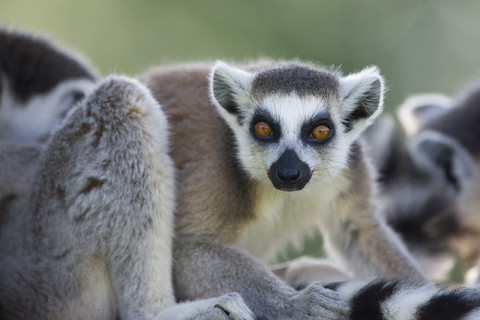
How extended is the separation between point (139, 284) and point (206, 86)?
1.43 meters

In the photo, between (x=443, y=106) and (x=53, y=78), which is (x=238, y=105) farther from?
(x=443, y=106)

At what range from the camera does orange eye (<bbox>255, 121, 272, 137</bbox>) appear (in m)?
4.09

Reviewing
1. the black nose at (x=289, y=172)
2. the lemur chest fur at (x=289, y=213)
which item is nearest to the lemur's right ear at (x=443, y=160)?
the lemur chest fur at (x=289, y=213)

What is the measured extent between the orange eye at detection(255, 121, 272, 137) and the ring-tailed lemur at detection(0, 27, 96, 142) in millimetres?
2323

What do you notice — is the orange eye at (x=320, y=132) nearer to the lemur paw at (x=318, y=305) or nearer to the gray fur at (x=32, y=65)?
the lemur paw at (x=318, y=305)

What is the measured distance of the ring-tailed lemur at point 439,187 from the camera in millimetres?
6031

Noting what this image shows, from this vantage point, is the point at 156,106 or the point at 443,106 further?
the point at 443,106

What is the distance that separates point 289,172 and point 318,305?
71cm

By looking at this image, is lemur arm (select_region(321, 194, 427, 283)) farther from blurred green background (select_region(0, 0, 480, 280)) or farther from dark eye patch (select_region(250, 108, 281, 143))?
blurred green background (select_region(0, 0, 480, 280))

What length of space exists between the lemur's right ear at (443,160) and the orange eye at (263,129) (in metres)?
2.84

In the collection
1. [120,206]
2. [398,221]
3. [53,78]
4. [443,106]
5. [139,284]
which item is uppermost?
[443,106]

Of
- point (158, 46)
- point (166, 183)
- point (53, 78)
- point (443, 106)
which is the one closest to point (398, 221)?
point (443, 106)

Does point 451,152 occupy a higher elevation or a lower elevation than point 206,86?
higher

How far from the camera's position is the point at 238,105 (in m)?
4.30
